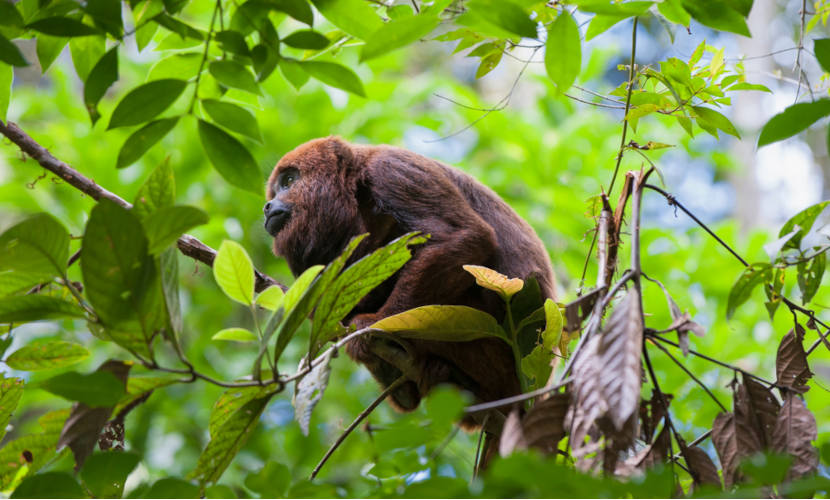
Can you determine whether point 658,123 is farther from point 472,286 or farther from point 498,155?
point 472,286

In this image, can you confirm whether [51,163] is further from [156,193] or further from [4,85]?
[156,193]

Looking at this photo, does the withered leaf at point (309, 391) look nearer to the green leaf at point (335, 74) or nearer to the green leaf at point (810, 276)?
the green leaf at point (335, 74)

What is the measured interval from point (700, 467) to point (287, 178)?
→ 2385 millimetres

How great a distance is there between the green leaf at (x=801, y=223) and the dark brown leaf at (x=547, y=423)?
654 mm

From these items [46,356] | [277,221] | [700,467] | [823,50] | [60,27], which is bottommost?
[277,221]

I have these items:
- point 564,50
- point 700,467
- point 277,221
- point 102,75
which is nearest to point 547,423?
point 700,467

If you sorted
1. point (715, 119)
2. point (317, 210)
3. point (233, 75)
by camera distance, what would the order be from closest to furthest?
1. point (233, 75)
2. point (715, 119)
3. point (317, 210)

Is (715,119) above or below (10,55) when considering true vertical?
above

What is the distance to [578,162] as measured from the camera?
5918 millimetres

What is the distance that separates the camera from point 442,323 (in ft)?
5.56

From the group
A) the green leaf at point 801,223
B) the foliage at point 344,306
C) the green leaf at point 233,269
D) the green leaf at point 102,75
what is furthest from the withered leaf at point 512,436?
the green leaf at point 102,75

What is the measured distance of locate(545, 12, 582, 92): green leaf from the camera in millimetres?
1335

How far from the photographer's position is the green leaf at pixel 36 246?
108 cm

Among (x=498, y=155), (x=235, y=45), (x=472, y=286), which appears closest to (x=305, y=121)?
(x=498, y=155)
